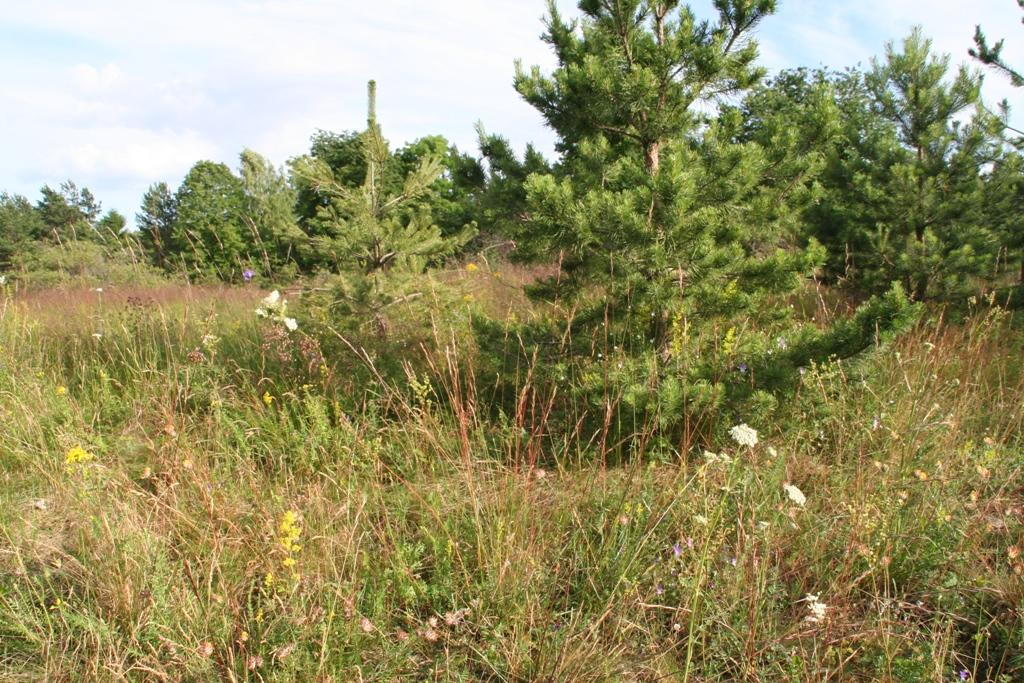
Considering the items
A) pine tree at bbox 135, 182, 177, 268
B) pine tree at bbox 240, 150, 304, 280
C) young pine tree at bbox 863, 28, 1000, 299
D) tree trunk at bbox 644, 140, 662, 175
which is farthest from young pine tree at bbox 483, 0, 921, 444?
pine tree at bbox 135, 182, 177, 268

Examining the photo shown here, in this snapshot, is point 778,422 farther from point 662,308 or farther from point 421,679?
point 421,679

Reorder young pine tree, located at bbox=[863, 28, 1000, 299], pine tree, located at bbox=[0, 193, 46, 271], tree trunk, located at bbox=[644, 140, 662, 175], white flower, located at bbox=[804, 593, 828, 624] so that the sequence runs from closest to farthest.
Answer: white flower, located at bbox=[804, 593, 828, 624]
tree trunk, located at bbox=[644, 140, 662, 175]
young pine tree, located at bbox=[863, 28, 1000, 299]
pine tree, located at bbox=[0, 193, 46, 271]

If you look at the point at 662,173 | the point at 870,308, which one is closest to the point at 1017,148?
the point at 870,308

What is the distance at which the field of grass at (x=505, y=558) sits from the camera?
1812mm

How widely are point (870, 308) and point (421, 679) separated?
7.04 ft

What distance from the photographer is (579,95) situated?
309 cm

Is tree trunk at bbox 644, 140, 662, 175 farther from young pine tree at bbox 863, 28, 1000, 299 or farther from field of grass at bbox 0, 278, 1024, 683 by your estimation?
young pine tree at bbox 863, 28, 1000, 299

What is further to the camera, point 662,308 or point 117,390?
point 117,390

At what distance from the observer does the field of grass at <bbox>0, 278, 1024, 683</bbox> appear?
1812mm

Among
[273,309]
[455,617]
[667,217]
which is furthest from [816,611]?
[273,309]

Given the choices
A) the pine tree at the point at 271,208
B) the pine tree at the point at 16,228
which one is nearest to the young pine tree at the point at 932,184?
the pine tree at the point at 271,208

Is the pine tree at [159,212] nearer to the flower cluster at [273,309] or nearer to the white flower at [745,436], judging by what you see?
the flower cluster at [273,309]

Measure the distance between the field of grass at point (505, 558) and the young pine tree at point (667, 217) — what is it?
14.0 inches

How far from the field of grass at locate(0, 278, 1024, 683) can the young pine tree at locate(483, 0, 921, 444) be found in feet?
1.17
